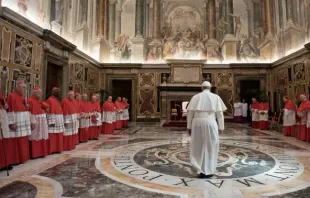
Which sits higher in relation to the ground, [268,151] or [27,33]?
[27,33]

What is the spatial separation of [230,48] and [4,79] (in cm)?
1344

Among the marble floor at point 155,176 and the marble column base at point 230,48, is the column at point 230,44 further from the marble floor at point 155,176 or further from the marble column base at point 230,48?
the marble floor at point 155,176

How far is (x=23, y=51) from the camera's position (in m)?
6.49

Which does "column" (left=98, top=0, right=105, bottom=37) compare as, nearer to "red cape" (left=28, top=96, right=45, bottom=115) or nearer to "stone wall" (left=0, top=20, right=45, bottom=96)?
"stone wall" (left=0, top=20, right=45, bottom=96)

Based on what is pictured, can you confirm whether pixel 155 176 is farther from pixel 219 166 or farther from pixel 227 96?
pixel 227 96

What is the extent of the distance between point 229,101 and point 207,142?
11.8 meters

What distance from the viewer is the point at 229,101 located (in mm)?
14453

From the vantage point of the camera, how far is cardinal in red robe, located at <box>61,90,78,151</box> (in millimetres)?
5477

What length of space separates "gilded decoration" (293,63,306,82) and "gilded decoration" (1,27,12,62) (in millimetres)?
12170

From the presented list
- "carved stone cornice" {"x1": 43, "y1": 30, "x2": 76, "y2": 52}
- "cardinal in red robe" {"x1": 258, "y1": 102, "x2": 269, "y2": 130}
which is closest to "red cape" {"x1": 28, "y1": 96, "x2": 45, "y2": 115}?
"carved stone cornice" {"x1": 43, "y1": 30, "x2": 76, "y2": 52}

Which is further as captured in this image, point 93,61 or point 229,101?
point 229,101

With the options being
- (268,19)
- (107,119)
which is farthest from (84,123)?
(268,19)

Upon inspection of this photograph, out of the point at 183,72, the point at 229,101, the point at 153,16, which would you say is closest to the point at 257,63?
the point at 229,101

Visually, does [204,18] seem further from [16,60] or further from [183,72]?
[16,60]
